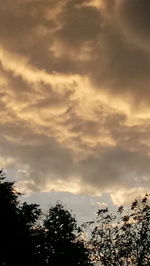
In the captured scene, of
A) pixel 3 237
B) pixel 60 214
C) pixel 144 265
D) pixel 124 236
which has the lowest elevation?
pixel 144 265

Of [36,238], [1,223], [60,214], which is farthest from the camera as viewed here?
[60,214]

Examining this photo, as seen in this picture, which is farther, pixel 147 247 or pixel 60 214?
pixel 60 214

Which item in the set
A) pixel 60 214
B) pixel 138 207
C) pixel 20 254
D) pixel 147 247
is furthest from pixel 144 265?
pixel 60 214

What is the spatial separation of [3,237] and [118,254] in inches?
1245

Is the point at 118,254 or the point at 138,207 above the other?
the point at 138,207

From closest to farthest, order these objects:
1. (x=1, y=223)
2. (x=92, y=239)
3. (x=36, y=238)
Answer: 1. (x=92, y=239)
2. (x=1, y=223)
3. (x=36, y=238)

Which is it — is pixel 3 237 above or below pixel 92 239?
above

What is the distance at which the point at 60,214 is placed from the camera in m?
100

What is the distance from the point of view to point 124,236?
59.5m

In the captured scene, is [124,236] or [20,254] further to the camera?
[20,254]

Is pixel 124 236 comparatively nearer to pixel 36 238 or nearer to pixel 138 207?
pixel 138 207

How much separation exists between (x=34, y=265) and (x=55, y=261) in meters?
6.80

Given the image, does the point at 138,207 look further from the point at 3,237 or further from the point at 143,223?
the point at 3,237

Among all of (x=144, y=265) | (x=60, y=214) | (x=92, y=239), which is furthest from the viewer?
(x=60, y=214)
